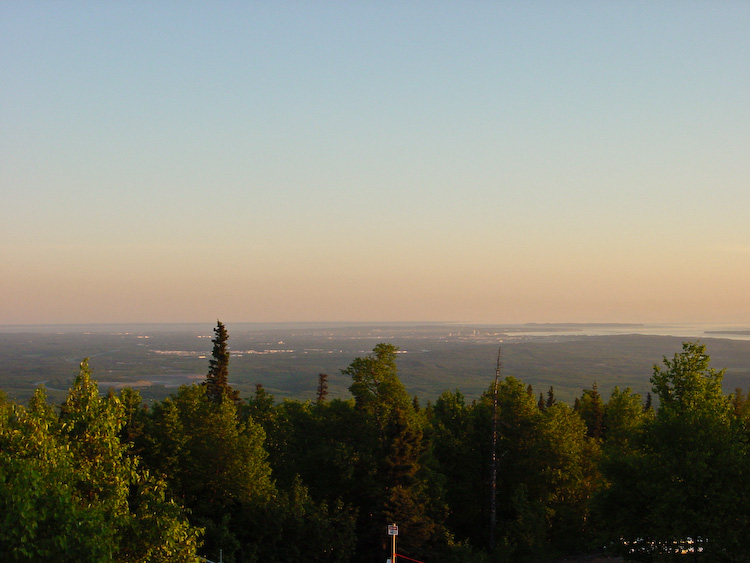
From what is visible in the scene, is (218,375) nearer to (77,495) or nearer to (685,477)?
(685,477)

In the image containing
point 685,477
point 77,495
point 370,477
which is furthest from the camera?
point 370,477

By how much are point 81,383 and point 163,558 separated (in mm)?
5983

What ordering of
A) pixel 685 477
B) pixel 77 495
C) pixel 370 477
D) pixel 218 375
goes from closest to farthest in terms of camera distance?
pixel 77 495 < pixel 685 477 < pixel 370 477 < pixel 218 375

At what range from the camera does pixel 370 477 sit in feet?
152

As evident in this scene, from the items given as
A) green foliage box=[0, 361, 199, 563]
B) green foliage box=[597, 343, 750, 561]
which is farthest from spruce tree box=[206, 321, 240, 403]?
green foliage box=[0, 361, 199, 563]

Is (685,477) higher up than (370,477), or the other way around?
(685,477)

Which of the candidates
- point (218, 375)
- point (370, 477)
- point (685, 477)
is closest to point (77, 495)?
point (685, 477)

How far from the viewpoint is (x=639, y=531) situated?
3266cm

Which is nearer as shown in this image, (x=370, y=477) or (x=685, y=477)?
(x=685, y=477)

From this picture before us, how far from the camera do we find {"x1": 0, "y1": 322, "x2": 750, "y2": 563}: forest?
63.6 ft

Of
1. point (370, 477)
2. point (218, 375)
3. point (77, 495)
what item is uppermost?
point (77, 495)

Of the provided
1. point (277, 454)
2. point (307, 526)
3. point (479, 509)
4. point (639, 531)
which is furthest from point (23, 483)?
point (479, 509)

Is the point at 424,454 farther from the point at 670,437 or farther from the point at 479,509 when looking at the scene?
the point at 670,437

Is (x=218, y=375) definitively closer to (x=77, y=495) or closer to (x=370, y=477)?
(x=370, y=477)
